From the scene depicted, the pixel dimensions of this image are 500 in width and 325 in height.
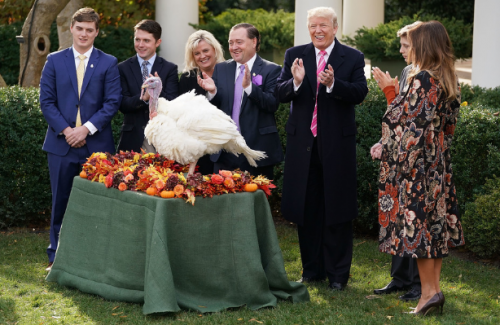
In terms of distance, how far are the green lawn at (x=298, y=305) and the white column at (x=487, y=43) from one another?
129 inches

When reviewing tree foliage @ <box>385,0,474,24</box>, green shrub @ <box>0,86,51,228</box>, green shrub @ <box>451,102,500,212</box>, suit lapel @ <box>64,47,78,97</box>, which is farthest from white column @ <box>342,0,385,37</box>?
suit lapel @ <box>64,47,78,97</box>

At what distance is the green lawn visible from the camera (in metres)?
4.89

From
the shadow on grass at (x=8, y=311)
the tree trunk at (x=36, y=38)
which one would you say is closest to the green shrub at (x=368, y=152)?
the shadow on grass at (x=8, y=311)

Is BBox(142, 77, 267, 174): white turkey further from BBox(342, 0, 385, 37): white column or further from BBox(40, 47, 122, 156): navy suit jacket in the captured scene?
BBox(342, 0, 385, 37): white column

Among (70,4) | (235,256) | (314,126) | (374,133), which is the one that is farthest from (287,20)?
(235,256)

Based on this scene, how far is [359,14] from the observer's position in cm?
1527

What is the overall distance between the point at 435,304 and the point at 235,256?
1.61 m

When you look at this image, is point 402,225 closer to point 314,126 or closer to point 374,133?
point 314,126

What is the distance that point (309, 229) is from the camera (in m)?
5.96

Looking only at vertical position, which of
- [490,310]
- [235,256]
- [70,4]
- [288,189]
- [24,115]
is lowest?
[490,310]

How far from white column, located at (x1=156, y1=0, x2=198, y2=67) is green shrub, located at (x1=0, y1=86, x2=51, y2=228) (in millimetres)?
6173

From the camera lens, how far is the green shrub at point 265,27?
52.7 ft

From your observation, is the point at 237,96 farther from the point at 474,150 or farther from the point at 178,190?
the point at 474,150

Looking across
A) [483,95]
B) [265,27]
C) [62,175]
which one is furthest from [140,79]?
[265,27]
